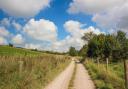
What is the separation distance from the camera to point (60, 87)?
14852mm

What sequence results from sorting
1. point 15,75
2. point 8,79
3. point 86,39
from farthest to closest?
1. point 86,39
2. point 15,75
3. point 8,79

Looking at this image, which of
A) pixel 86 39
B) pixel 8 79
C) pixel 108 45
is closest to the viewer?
pixel 8 79

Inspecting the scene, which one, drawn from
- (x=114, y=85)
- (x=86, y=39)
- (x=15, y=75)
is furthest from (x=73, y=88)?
(x=86, y=39)

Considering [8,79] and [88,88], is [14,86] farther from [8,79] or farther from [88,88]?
[88,88]

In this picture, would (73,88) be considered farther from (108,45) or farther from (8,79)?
(108,45)

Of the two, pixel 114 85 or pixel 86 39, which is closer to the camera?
pixel 114 85

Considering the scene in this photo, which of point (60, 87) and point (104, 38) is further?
point (104, 38)

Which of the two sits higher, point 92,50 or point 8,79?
point 92,50

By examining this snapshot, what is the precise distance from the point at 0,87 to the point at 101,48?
160ft

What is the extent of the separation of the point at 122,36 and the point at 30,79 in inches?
2985

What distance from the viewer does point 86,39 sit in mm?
98750

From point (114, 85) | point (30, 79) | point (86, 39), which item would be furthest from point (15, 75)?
point (86, 39)

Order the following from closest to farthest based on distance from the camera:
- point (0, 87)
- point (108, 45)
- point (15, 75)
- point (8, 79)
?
point (0, 87), point (8, 79), point (15, 75), point (108, 45)

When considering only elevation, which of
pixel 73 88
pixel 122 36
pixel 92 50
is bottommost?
pixel 73 88
